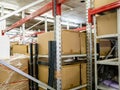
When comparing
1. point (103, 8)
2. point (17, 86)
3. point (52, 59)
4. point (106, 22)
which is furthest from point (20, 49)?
point (103, 8)

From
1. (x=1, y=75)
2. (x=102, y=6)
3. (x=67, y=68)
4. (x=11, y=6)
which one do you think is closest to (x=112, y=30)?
(x=102, y=6)

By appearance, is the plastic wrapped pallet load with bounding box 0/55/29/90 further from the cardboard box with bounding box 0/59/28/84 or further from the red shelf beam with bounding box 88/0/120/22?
the red shelf beam with bounding box 88/0/120/22

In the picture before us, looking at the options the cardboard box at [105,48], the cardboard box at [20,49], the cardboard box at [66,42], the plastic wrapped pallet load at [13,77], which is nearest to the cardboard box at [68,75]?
the cardboard box at [66,42]

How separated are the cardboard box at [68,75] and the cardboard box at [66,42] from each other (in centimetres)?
23

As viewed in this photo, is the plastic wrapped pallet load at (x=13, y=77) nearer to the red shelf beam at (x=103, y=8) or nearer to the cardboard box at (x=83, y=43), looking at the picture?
the cardboard box at (x=83, y=43)

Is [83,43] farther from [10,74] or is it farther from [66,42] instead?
[10,74]

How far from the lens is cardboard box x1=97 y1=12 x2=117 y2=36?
1.74m

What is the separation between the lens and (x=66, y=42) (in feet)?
6.89

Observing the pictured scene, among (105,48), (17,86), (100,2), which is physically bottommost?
(17,86)

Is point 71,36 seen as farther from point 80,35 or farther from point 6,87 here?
point 6,87

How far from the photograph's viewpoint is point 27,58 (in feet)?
8.63

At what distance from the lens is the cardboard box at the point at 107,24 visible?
174 centimetres

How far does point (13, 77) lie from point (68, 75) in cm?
93

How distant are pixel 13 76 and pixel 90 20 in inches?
59.2
